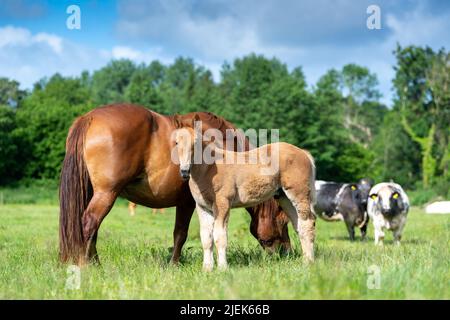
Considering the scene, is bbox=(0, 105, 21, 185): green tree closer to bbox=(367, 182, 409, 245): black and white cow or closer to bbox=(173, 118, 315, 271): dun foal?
bbox=(367, 182, 409, 245): black and white cow

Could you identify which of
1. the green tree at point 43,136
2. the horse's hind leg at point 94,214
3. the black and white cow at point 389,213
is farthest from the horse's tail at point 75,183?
the green tree at point 43,136

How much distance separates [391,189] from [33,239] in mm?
9396

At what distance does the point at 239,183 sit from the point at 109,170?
1.69 meters

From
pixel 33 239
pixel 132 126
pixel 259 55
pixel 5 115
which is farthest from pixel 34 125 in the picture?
pixel 132 126

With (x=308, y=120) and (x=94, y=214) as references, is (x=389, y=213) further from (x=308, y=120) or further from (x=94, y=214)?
(x=308, y=120)

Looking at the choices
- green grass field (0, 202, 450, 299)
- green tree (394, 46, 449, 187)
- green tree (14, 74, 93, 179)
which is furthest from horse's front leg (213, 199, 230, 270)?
green tree (394, 46, 449, 187)

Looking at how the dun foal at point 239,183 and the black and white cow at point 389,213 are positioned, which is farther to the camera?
the black and white cow at point 389,213

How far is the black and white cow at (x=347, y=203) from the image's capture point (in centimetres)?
1704

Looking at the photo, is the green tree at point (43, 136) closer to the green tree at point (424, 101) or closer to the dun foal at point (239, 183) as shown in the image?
the green tree at point (424, 101)

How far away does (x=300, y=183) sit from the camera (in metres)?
7.54

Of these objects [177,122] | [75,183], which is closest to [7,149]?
[75,183]

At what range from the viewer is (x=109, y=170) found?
23.9ft

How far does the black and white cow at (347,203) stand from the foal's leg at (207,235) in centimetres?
1017

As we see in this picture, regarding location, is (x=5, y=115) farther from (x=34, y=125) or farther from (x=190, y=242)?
(x=190, y=242)
